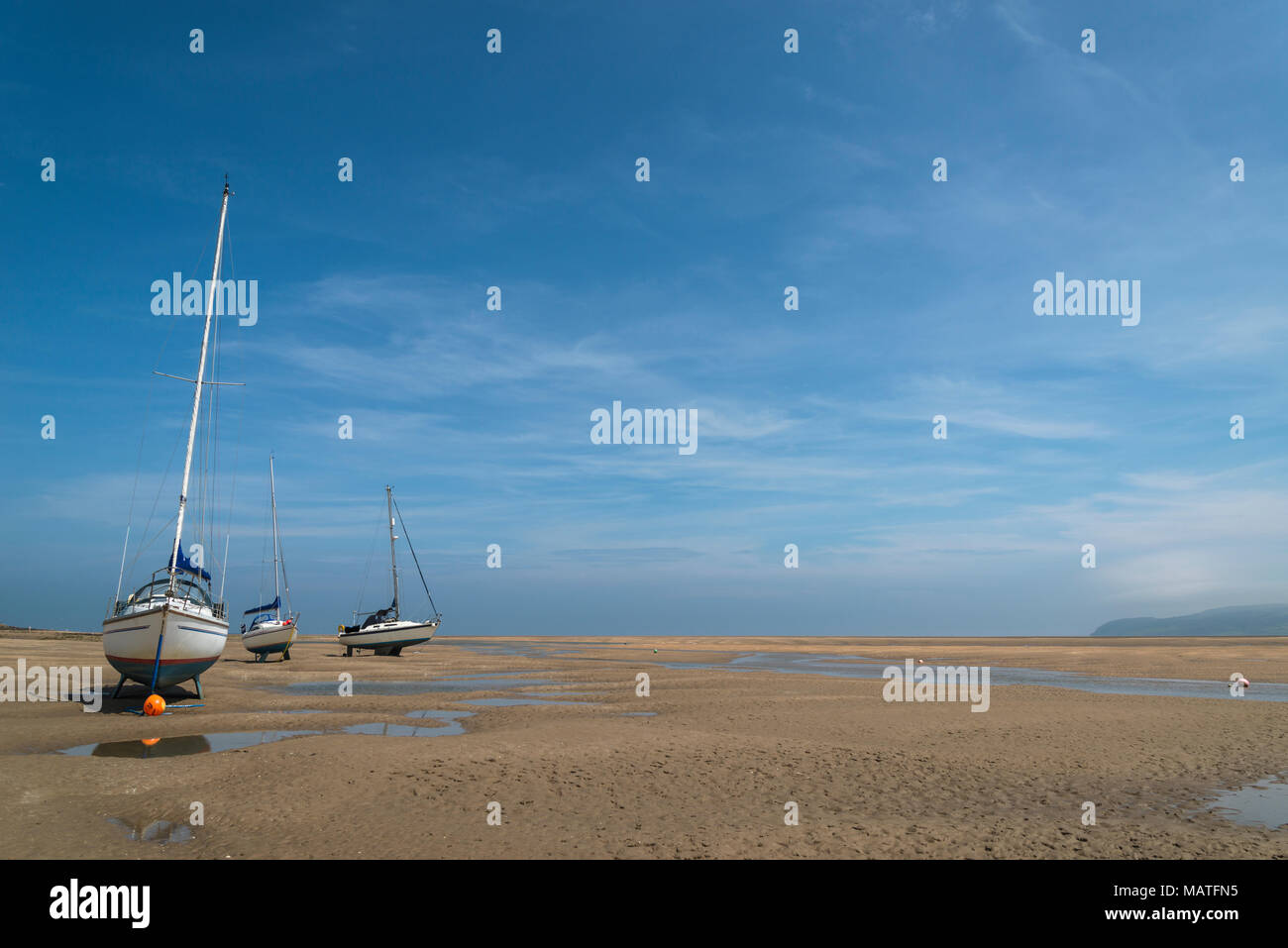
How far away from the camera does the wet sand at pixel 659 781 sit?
1002 cm

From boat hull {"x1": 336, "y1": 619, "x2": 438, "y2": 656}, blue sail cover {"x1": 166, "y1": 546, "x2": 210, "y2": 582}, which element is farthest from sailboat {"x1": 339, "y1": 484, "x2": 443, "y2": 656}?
blue sail cover {"x1": 166, "y1": 546, "x2": 210, "y2": 582}

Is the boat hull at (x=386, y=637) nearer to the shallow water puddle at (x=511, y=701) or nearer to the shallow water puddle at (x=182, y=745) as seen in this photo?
the shallow water puddle at (x=511, y=701)

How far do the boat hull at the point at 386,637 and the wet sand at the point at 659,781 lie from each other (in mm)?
30753

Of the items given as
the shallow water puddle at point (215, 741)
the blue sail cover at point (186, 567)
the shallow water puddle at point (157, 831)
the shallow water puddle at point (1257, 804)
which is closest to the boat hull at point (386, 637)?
the blue sail cover at point (186, 567)

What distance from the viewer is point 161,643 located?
73.9 feet

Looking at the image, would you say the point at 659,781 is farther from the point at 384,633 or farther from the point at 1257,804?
the point at 384,633

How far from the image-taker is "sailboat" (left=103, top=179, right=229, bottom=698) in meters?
22.6

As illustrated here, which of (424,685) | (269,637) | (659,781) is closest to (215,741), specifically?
(659,781)
